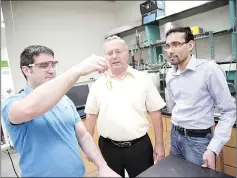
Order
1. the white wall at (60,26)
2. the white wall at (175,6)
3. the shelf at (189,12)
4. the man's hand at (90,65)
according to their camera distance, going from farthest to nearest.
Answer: the white wall at (175,6) < the shelf at (189,12) < the white wall at (60,26) < the man's hand at (90,65)

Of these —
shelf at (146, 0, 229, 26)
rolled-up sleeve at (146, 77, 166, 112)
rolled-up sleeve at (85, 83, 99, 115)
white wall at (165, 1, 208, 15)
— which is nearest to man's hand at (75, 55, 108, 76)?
rolled-up sleeve at (85, 83, 99, 115)

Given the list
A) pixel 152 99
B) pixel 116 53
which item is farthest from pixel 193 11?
pixel 116 53

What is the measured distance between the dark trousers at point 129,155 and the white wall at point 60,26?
1.01 metres

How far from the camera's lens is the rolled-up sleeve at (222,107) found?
796 mm

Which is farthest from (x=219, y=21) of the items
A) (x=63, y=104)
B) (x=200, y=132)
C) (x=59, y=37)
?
(x=63, y=104)

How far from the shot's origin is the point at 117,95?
0.55 m

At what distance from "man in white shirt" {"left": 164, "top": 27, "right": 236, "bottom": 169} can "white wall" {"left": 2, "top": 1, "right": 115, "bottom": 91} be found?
0.85 meters

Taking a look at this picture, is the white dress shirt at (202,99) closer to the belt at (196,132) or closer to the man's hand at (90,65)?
the belt at (196,132)

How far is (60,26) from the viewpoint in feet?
6.40

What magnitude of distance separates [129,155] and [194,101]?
0.45 metres

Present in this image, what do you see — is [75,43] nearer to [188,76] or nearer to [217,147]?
[188,76]

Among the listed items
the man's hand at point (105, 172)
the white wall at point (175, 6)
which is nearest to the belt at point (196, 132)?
the man's hand at point (105, 172)

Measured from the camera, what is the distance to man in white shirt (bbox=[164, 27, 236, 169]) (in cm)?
80

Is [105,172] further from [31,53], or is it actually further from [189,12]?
[189,12]
